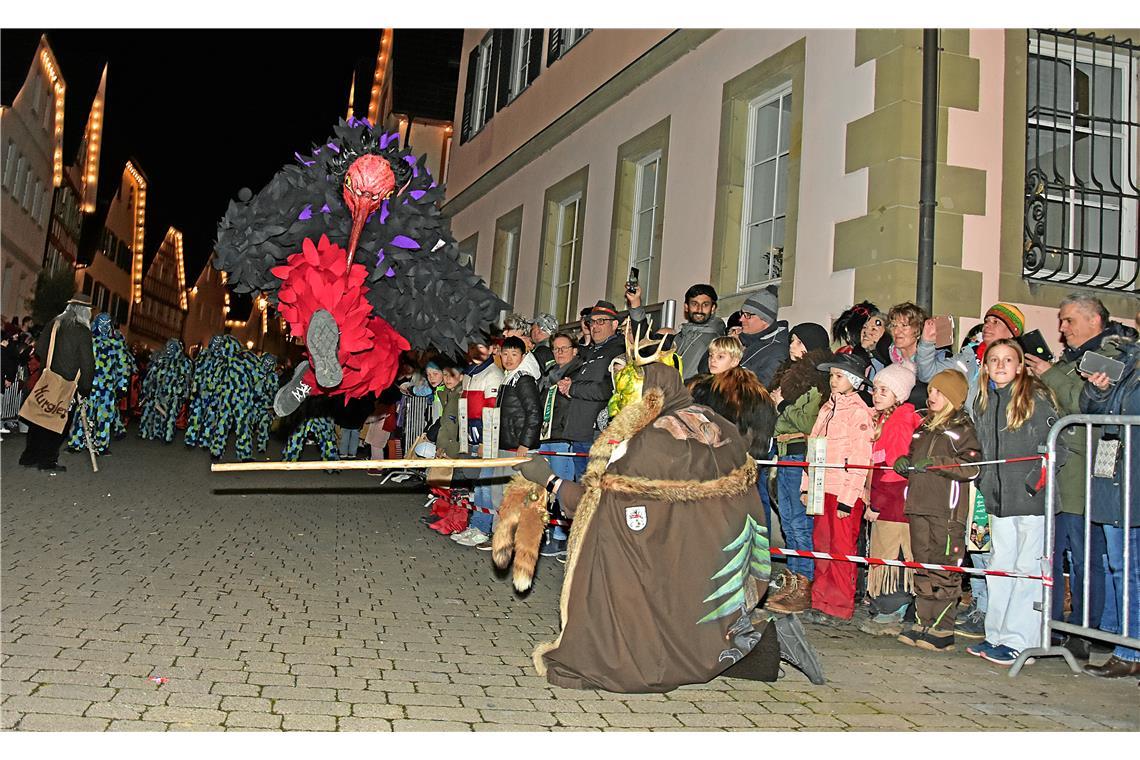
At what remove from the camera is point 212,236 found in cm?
657

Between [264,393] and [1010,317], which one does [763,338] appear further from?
[264,393]

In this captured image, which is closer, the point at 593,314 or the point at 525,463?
the point at 525,463

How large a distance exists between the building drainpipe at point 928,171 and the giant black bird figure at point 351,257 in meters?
3.63

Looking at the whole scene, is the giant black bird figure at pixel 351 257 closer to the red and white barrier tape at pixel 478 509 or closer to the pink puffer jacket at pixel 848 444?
the red and white barrier tape at pixel 478 509

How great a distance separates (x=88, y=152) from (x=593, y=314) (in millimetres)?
41693

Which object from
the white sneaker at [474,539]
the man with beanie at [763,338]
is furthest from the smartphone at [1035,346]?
the white sneaker at [474,539]

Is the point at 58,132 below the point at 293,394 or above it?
above

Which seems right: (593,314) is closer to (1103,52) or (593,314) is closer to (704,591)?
(704,591)

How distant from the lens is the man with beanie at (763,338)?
7.46 metres

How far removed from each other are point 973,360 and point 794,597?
200 centimetres

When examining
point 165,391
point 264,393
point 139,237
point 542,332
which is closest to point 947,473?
point 542,332

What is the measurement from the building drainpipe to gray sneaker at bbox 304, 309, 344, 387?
14.7 feet

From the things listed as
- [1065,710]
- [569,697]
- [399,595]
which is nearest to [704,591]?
[569,697]

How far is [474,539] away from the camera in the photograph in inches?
344
